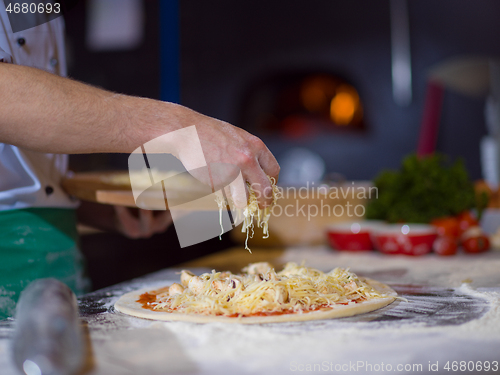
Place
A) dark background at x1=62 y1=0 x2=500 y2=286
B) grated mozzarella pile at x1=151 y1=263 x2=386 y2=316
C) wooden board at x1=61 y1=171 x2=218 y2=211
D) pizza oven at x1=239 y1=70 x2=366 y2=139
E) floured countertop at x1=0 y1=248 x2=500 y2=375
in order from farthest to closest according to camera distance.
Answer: pizza oven at x1=239 y1=70 x2=366 y2=139 < dark background at x1=62 y1=0 x2=500 y2=286 < wooden board at x1=61 y1=171 x2=218 y2=211 < grated mozzarella pile at x1=151 y1=263 x2=386 y2=316 < floured countertop at x1=0 y1=248 x2=500 y2=375

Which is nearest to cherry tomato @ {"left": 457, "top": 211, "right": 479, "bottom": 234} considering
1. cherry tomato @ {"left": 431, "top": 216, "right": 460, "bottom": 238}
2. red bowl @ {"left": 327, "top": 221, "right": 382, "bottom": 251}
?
cherry tomato @ {"left": 431, "top": 216, "right": 460, "bottom": 238}

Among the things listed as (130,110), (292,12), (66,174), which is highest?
(292,12)

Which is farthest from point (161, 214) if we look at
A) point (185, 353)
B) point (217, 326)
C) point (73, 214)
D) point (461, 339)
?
point (461, 339)

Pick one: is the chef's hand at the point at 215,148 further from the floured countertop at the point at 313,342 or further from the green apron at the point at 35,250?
the green apron at the point at 35,250

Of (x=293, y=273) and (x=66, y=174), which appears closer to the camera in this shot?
(x=293, y=273)

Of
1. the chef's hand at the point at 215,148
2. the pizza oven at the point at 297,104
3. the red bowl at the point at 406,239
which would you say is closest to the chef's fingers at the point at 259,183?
the chef's hand at the point at 215,148

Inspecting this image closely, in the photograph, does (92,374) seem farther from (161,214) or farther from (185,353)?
(161,214)

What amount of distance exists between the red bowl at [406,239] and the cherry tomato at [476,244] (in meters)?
0.13

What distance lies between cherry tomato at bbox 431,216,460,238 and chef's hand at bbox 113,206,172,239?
3.83ft

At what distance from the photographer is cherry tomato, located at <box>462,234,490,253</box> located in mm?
1948

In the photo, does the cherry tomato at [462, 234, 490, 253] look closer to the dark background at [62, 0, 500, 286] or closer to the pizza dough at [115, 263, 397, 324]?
the pizza dough at [115, 263, 397, 324]

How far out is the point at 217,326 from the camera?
0.92 metres

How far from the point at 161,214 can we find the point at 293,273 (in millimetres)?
630

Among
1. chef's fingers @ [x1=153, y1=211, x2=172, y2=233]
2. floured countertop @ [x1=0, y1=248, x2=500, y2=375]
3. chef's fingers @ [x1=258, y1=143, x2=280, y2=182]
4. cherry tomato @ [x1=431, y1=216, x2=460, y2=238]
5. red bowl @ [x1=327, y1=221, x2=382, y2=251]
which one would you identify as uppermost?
chef's fingers @ [x1=258, y1=143, x2=280, y2=182]
